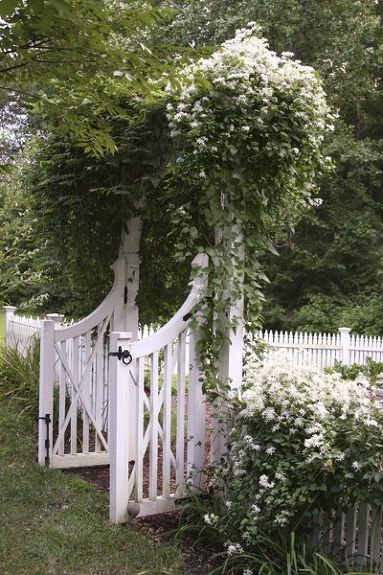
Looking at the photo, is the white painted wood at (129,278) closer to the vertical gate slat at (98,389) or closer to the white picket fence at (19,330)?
the vertical gate slat at (98,389)

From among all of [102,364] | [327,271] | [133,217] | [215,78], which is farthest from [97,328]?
[327,271]

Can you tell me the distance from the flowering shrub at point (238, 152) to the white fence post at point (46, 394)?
5.65 ft

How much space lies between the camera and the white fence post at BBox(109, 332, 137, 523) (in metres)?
3.71

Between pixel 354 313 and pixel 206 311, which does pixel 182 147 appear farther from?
pixel 354 313

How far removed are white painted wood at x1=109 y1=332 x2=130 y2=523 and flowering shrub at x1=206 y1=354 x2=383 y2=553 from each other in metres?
0.66

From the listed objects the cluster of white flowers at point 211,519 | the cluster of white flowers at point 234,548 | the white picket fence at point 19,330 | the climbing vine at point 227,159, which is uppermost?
the climbing vine at point 227,159

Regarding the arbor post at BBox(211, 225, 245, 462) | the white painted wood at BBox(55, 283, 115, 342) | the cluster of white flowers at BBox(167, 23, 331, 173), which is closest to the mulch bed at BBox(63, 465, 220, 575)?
the arbor post at BBox(211, 225, 245, 462)

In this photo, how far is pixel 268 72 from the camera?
3.58 metres

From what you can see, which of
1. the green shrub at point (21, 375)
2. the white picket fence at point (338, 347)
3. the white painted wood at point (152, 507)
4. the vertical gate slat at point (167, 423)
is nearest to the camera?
the white painted wood at point (152, 507)

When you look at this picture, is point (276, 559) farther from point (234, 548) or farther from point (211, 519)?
point (211, 519)

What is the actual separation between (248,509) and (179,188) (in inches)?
80.0

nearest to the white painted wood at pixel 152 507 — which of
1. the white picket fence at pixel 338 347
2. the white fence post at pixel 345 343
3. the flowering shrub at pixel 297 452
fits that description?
the flowering shrub at pixel 297 452

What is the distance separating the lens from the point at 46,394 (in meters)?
5.03

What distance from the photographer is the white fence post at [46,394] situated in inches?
197
